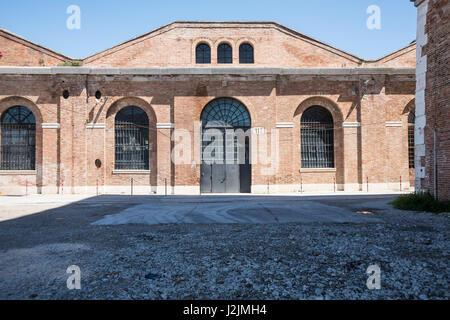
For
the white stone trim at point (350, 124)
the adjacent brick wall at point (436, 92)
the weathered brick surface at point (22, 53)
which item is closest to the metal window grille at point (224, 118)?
the white stone trim at point (350, 124)

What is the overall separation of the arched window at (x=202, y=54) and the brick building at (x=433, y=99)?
1118 cm

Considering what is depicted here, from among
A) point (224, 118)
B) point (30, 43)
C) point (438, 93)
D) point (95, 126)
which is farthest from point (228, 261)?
point (30, 43)

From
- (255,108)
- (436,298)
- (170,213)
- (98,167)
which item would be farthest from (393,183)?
(98,167)

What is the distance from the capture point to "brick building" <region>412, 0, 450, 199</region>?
7.93 metres

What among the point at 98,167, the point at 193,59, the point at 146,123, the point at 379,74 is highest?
the point at 193,59

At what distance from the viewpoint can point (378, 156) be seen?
15.7 metres

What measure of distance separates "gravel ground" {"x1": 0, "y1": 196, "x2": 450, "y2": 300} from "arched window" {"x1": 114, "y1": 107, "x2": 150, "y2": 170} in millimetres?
9945

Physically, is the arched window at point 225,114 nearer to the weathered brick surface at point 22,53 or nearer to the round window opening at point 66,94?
the round window opening at point 66,94

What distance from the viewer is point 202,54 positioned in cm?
1688

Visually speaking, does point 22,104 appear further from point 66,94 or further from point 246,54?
point 246,54

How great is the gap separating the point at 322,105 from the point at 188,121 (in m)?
8.49
